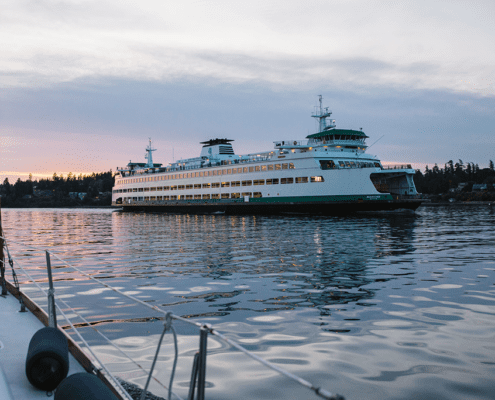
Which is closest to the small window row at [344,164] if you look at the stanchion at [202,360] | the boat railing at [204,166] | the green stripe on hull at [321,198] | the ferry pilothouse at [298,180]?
the ferry pilothouse at [298,180]

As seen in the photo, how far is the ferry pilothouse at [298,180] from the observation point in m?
53.6

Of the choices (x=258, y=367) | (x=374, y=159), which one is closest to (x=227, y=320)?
(x=258, y=367)

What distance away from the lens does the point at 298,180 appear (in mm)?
58781

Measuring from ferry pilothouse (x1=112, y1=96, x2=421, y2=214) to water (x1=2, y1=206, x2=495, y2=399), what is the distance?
118ft

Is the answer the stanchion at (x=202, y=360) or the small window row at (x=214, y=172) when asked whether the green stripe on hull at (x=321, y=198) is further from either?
the stanchion at (x=202, y=360)

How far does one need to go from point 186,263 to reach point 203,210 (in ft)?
189

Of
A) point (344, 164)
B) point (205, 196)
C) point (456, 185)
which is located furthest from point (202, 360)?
point (456, 185)

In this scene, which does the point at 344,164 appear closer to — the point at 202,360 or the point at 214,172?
the point at 214,172

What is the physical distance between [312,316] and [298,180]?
50.6 m

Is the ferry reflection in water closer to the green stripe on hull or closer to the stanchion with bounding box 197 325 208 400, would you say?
the stanchion with bounding box 197 325 208 400

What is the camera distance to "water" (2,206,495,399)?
19.0 ft

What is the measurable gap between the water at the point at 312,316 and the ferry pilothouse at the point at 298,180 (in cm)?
3595

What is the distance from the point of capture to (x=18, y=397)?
432cm

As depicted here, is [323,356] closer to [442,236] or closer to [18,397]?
[18,397]
